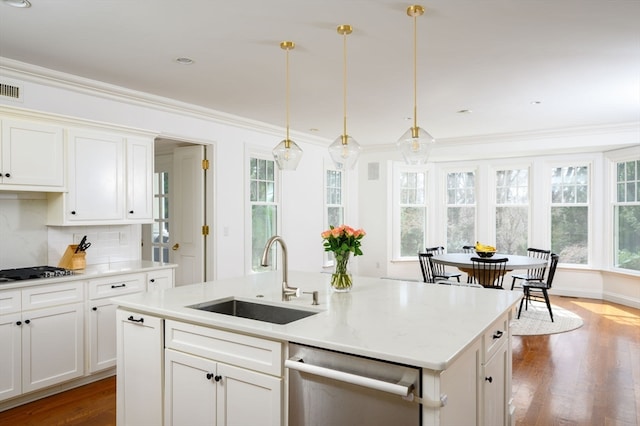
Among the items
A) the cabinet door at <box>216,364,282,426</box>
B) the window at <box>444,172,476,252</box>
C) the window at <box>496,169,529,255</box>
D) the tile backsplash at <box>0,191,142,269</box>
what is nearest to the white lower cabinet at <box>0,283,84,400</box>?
the tile backsplash at <box>0,191,142,269</box>

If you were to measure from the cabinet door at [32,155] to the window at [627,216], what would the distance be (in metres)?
7.14

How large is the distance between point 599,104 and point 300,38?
378 centimetres

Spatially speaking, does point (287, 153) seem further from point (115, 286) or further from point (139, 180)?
point (115, 286)

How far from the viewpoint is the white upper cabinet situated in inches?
138

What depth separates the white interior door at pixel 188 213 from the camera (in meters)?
5.22

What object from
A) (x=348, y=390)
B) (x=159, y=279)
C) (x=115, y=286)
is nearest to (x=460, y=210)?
(x=159, y=279)

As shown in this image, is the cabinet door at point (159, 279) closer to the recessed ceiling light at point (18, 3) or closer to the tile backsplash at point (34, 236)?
the tile backsplash at point (34, 236)

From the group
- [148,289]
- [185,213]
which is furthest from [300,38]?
[185,213]

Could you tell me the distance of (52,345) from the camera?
319 cm

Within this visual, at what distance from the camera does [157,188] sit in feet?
18.8

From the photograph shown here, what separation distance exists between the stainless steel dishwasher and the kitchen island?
0.14 feet

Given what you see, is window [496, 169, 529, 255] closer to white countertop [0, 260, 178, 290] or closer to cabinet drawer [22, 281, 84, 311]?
white countertop [0, 260, 178, 290]

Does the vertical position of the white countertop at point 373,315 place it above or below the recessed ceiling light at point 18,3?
below

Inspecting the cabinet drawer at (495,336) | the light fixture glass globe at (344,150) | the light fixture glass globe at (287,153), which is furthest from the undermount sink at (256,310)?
the light fixture glass globe at (344,150)
